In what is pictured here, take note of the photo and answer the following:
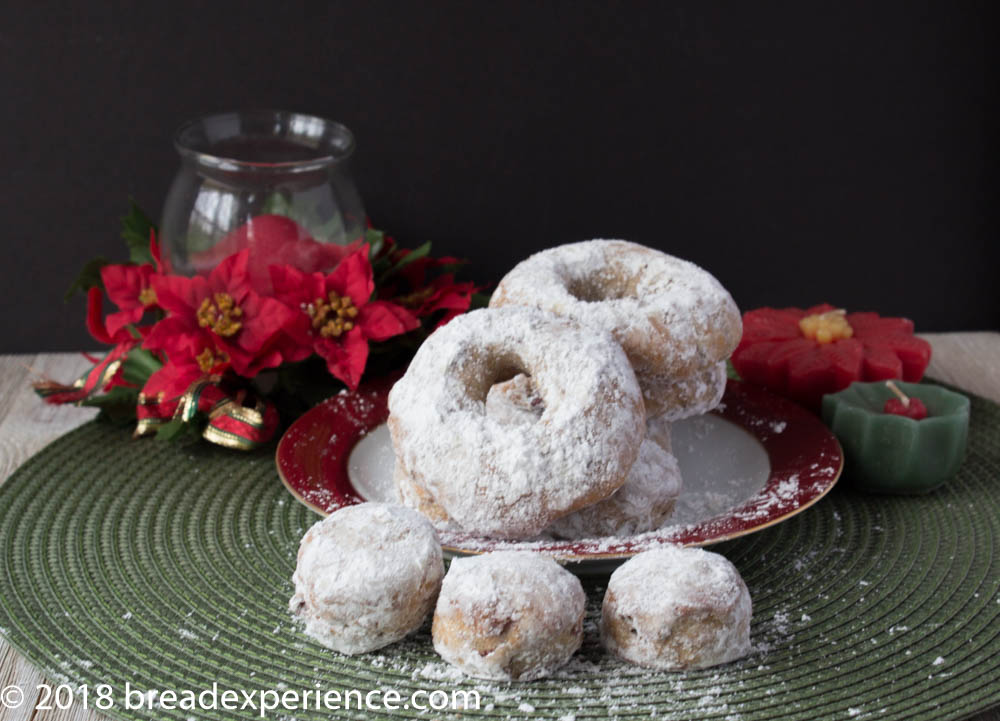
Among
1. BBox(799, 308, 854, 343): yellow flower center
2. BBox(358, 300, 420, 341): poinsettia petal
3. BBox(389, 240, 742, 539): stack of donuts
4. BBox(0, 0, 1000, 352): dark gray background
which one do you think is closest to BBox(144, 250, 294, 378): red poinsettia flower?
→ BBox(358, 300, 420, 341): poinsettia petal

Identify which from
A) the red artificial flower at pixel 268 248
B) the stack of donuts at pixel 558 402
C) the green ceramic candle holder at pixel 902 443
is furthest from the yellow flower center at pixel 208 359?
the green ceramic candle holder at pixel 902 443

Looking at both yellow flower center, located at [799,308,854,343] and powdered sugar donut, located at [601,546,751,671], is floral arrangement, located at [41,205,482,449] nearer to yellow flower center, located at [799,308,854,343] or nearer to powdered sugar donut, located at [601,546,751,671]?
yellow flower center, located at [799,308,854,343]

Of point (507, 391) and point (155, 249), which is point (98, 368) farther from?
point (507, 391)

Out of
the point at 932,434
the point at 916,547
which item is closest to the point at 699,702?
the point at 916,547

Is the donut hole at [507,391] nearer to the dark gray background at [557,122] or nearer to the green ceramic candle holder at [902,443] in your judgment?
the green ceramic candle holder at [902,443]

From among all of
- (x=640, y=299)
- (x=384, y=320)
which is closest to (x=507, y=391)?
(x=640, y=299)

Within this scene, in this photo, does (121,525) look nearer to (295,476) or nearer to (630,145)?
(295,476)
